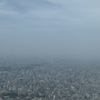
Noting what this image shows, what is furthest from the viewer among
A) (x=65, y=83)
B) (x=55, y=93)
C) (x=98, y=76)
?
(x=98, y=76)

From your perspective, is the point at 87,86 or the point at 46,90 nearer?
the point at 46,90

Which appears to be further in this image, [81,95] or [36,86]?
[36,86]

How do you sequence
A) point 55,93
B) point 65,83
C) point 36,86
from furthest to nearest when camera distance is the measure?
point 65,83 → point 36,86 → point 55,93

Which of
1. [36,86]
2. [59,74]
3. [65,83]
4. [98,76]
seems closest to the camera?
[36,86]

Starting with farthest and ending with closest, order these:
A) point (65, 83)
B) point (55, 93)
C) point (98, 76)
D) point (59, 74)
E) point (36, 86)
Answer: point (59, 74) < point (98, 76) < point (65, 83) < point (36, 86) < point (55, 93)

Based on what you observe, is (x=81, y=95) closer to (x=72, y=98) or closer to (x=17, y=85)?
(x=72, y=98)

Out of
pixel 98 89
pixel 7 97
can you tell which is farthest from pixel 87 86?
pixel 7 97

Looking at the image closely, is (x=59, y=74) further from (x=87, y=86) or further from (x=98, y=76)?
(x=87, y=86)

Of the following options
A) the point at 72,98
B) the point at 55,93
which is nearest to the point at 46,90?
the point at 55,93
